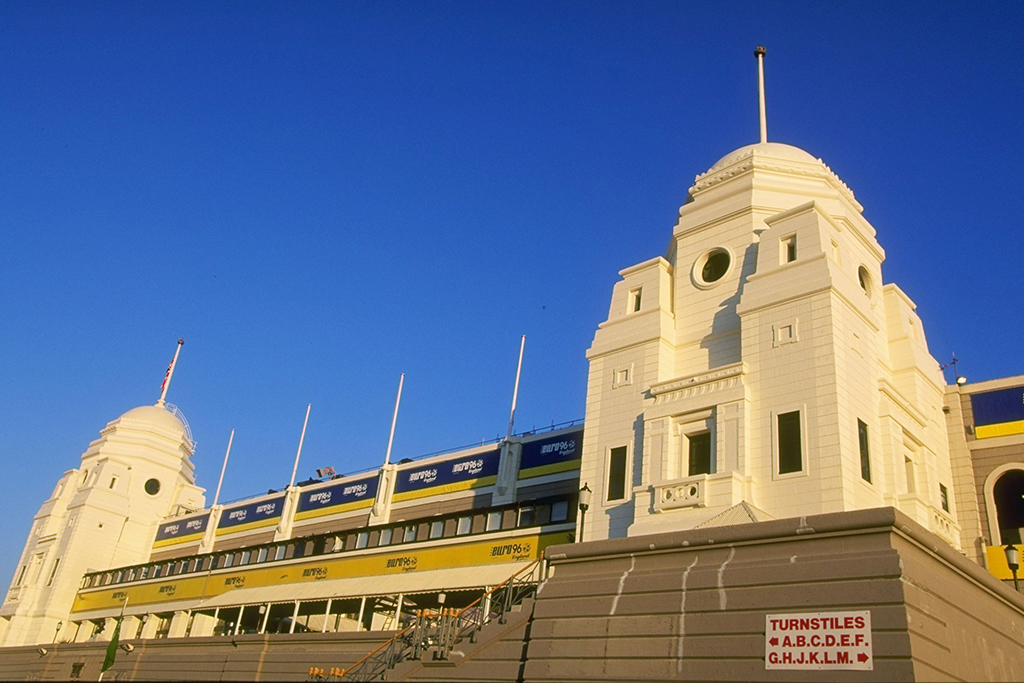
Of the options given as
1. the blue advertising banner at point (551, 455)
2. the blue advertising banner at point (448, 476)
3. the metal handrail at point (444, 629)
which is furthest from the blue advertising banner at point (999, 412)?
the blue advertising banner at point (448, 476)

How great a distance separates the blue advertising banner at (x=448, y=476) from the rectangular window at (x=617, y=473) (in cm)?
1444

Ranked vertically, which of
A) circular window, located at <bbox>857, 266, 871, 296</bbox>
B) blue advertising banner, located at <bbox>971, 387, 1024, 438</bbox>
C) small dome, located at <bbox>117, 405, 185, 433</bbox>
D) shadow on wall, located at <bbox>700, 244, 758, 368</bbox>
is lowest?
blue advertising banner, located at <bbox>971, 387, 1024, 438</bbox>

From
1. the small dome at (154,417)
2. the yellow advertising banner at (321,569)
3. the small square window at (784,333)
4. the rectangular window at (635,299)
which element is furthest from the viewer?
the small dome at (154,417)

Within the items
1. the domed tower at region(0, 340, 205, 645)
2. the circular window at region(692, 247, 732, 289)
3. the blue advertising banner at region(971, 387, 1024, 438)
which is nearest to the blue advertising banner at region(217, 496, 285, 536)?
the domed tower at region(0, 340, 205, 645)

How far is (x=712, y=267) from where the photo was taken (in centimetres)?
3544

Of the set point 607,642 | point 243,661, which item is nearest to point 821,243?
point 607,642

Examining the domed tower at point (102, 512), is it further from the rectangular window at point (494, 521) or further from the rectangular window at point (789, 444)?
the rectangular window at point (789, 444)

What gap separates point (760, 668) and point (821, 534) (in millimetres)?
3248

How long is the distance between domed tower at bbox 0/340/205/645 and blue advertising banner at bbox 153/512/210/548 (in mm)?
1486

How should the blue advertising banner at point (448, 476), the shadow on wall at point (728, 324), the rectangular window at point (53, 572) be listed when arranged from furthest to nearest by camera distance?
the rectangular window at point (53, 572), the blue advertising banner at point (448, 476), the shadow on wall at point (728, 324)

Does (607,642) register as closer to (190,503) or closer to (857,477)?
(857,477)

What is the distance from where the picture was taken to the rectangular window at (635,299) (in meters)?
36.3

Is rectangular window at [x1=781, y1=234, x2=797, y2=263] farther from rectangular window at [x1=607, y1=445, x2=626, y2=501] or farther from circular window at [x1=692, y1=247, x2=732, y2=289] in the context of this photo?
rectangular window at [x1=607, y1=445, x2=626, y2=501]

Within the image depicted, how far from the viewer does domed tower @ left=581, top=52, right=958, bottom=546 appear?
90.4ft
